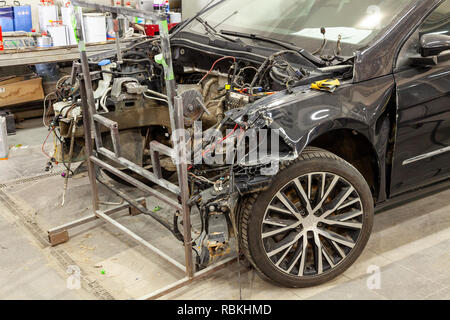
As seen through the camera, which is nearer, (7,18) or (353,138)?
(353,138)

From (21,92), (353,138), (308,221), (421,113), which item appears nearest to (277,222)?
(308,221)

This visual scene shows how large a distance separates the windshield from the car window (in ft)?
0.50

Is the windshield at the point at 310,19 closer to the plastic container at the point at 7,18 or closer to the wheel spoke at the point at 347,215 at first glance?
the wheel spoke at the point at 347,215

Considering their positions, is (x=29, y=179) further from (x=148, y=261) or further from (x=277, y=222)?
(x=277, y=222)

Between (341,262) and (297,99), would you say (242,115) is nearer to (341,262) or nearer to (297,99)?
(297,99)

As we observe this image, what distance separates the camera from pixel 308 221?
2.69 m

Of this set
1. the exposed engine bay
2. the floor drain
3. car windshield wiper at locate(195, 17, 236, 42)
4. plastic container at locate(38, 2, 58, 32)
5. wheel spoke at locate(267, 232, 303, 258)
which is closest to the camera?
the exposed engine bay

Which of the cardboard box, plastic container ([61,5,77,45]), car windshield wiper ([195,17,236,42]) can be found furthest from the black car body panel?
the cardboard box

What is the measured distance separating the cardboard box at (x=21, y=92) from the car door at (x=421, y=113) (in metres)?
4.27

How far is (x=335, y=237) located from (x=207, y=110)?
97cm

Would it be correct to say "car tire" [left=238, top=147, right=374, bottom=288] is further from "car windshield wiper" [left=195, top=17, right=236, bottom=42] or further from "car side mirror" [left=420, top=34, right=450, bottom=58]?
"car windshield wiper" [left=195, top=17, right=236, bottom=42]

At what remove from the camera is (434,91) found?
287 centimetres

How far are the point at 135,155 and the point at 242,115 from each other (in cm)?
127

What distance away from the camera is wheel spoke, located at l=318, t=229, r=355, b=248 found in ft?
8.99
